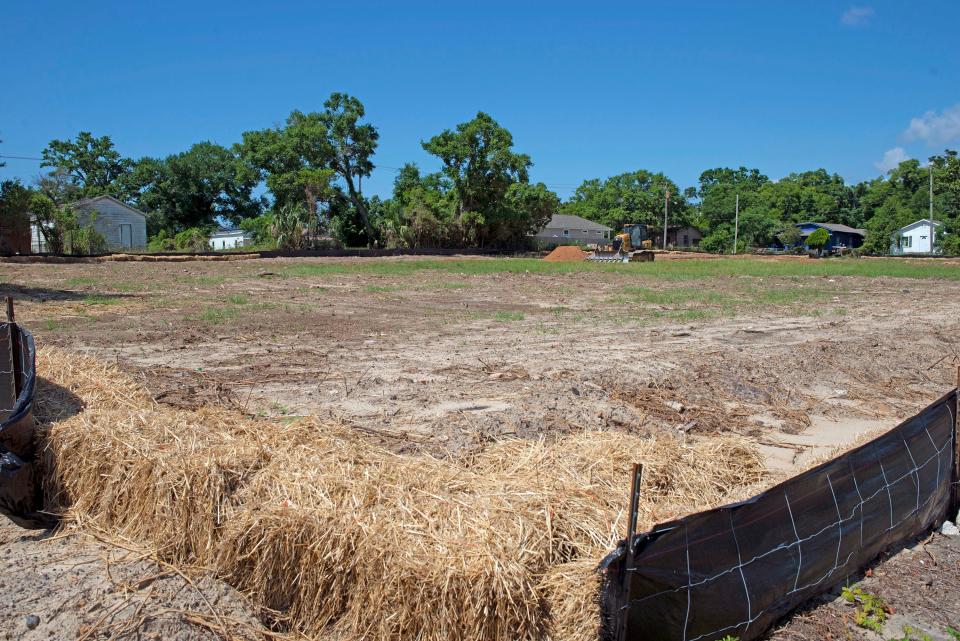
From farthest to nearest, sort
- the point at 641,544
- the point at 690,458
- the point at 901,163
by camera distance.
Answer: the point at 901,163, the point at 690,458, the point at 641,544

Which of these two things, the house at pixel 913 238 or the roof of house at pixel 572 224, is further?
the roof of house at pixel 572 224

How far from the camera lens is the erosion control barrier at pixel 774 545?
3.01m

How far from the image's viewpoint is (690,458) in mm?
4953

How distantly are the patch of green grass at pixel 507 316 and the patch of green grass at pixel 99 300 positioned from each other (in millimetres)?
8552

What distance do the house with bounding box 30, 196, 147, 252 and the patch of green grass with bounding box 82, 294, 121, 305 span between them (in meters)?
38.7

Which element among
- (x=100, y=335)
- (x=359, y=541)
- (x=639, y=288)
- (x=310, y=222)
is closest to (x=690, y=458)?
(x=359, y=541)

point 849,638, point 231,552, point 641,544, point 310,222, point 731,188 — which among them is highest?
point 731,188

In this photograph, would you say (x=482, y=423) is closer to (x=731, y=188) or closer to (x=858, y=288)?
(x=858, y=288)

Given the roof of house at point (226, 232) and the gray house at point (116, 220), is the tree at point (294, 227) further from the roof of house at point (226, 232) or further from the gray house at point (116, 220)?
the roof of house at point (226, 232)

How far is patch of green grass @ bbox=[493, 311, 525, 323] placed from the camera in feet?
47.0

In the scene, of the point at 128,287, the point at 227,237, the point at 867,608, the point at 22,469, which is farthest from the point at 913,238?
the point at 22,469

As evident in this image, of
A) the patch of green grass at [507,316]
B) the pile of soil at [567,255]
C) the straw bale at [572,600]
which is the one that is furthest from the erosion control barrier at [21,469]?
the pile of soil at [567,255]

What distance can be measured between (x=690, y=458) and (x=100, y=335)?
32.2ft

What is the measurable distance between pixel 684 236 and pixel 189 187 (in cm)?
5880
